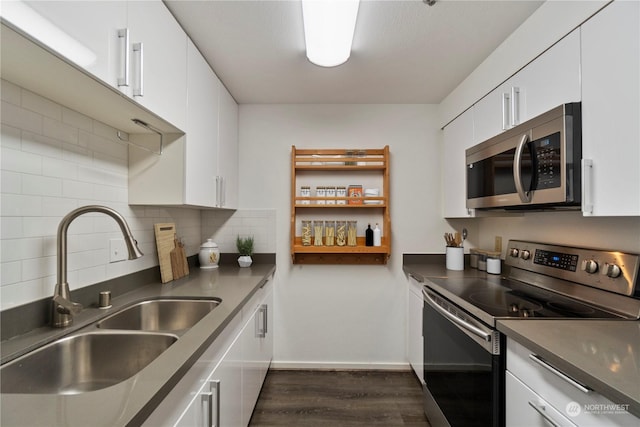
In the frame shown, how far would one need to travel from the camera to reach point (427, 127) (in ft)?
8.21

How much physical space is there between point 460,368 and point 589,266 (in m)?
0.76

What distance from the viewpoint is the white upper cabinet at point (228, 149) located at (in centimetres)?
209

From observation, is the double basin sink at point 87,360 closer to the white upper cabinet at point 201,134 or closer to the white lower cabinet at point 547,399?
the white upper cabinet at point 201,134

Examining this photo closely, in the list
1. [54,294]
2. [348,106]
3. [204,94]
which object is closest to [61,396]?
[54,294]

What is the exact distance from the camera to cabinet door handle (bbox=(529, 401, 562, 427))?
2.77 ft

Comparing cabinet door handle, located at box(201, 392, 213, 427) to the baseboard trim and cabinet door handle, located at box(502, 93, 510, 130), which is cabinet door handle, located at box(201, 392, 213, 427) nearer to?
the baseboard trim

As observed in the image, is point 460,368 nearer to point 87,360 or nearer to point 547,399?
point 547,399

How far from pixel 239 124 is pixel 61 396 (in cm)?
222

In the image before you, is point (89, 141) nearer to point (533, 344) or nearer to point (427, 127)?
point (533, 344)

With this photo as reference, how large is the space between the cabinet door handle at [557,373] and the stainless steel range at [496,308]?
197 millimetres

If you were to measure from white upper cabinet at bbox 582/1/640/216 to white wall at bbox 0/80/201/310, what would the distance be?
2.06m

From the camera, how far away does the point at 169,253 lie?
189cm

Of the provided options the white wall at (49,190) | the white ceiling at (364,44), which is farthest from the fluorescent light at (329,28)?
the white wall at (49,190)

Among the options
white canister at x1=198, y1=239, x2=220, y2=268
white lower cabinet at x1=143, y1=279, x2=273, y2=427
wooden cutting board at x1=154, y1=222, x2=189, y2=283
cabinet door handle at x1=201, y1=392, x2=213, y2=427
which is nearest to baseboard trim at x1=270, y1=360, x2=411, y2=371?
white lower cabinet at x1=143, y1=279, x2=273, y2=427
